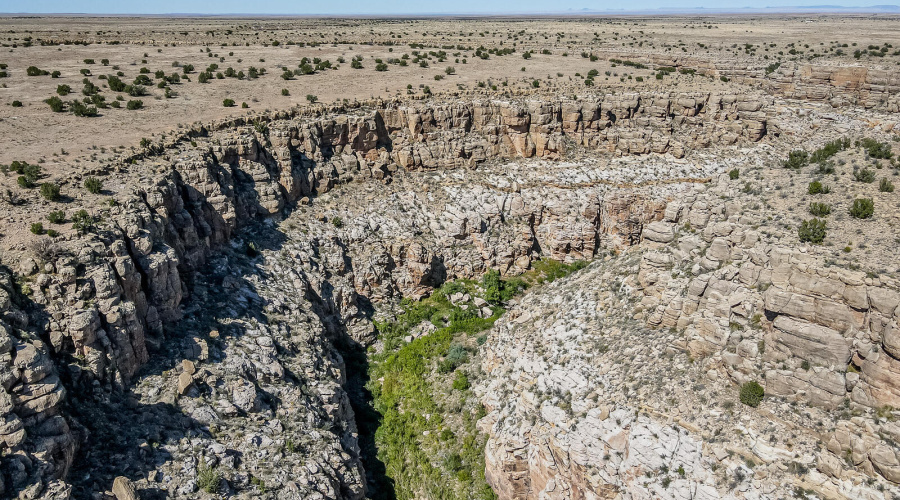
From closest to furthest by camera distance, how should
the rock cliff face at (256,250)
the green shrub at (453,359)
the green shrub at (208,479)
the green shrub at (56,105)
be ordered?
1. the green shrub at (208,479)
2. the rock cliff face at (256,250)
3. the green shrub at (453,359)
4. the green shrub at (56,105)

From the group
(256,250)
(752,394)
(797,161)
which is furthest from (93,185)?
(797,161)

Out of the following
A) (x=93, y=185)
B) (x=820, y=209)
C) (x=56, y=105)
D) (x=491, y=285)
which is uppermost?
(x=56, y=105)

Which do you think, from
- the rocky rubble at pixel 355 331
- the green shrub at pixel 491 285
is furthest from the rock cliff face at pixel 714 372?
the green shrub at pixel 491 285

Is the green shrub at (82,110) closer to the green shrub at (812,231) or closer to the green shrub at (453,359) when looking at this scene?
the green shrub at (453,359)

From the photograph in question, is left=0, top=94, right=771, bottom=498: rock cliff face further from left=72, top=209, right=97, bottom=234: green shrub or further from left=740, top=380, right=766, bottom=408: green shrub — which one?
left=740, top=380, right=766, bottom=408: green shrub

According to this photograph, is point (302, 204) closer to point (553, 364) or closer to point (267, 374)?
point (267, 374)

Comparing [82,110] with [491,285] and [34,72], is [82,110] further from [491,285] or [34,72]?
[491,285]

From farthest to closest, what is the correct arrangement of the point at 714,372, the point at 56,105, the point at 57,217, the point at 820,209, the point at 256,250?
the point at 56,105 < the point at 256,250 < the point at 57,217 < the point at 820,209 < the point at 714,372

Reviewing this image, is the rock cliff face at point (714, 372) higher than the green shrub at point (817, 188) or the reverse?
the reverse
